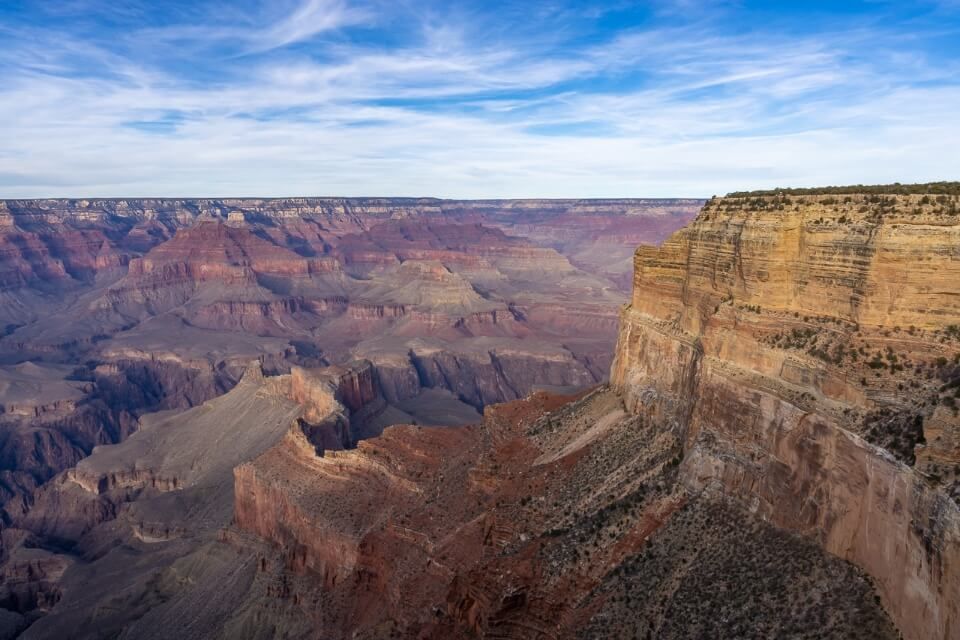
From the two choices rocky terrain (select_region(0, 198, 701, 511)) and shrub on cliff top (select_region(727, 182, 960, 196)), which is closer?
shrub on cliff top (select_region(727, 182, 960, 196))

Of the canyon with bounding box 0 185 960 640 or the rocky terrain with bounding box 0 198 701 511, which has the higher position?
the canyon with bounding box 0 185 960 640

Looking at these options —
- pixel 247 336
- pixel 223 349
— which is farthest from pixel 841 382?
pixel 247 336

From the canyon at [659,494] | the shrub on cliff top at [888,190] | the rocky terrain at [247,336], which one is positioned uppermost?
the shrub on cliff top at [888,190]

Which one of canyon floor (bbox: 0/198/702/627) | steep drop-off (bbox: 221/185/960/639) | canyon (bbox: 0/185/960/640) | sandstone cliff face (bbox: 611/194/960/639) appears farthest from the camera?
canyon floor (bbox: 0/198/702/627)

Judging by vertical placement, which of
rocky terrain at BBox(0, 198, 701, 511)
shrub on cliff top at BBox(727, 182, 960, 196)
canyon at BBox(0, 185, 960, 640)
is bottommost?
rocky terrain at BBox(0, 198, 701, 511)

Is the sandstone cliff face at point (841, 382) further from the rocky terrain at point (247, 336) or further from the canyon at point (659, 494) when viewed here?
the rocky terrain at point (247, 336)

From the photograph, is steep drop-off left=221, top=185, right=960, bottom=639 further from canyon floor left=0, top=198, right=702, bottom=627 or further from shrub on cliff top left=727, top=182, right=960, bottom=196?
canyon floor left=0, top=198, right=702, bottom=627

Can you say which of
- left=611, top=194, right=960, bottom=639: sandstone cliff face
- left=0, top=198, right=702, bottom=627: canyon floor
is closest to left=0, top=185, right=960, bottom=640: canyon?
left=611, top=194, right=960, bottom=639: sandstone cliff face

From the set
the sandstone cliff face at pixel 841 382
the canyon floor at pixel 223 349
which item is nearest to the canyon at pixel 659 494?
the sandstone cliff face at pixel 841 382
